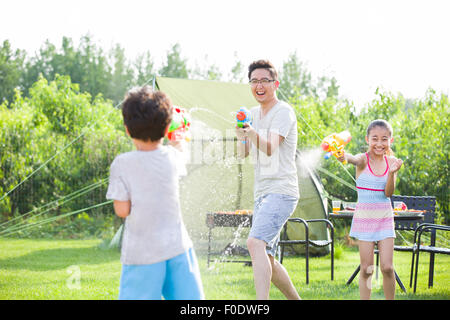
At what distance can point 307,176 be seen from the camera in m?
6.72

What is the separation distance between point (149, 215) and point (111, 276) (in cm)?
301

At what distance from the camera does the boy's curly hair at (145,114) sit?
2023mm

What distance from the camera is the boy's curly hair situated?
79.7 inches

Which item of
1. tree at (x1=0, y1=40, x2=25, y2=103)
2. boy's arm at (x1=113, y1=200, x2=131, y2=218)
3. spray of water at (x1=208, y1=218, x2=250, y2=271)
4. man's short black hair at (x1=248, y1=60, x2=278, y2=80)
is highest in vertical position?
tree at (x1=0, y1=40, x2=25, y2=103)

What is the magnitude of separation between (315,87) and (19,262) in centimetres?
3574

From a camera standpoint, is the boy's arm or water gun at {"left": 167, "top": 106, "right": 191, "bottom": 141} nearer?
the boy's arm

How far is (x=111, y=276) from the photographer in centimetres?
478

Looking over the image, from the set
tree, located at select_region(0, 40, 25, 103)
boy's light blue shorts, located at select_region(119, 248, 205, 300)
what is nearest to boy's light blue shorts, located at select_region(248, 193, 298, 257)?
boy's light blue shorts, located at select_region(119, 248, 205, 300)

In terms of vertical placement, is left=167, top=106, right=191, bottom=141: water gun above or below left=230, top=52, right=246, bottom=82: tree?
below

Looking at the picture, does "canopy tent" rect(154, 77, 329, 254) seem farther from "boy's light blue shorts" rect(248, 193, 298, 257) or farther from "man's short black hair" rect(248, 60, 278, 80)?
"boy's light blue shorts" rect(248, 193, 298, 257)

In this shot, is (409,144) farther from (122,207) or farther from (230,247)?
(122,207)

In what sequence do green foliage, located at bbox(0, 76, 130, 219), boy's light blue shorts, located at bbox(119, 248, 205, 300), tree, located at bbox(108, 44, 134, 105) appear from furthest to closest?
tree, located at bbox(108, 44, 134, 105) < green foliage, located at bbox(0, 76, 130, 219) < boy's light blue shorts, located at bbox(119, 248, 205, 300)

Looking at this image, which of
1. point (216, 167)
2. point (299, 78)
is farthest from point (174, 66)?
point (216, 167)

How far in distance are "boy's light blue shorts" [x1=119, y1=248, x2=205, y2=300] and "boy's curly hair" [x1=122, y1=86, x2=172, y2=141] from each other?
489mm
